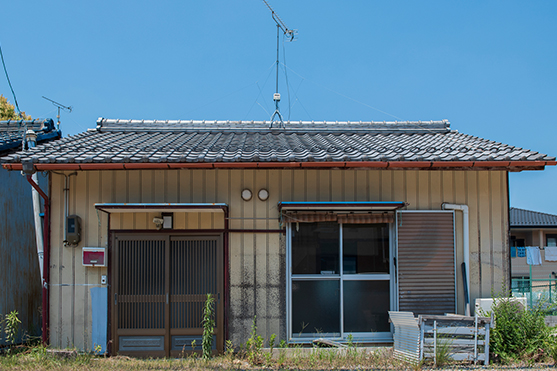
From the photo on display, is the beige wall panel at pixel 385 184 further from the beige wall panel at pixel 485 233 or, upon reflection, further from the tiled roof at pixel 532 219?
the tiled roof at pixel 532 219

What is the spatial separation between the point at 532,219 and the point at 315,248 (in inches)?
813

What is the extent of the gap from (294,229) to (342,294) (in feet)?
4.21

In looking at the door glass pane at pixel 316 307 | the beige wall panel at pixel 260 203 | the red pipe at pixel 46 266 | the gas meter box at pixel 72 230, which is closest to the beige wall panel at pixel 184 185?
the beige wall panel at pixel 260 203

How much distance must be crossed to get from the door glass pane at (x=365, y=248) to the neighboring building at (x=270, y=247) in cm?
2

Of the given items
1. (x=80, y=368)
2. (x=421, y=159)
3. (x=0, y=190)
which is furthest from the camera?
(x=0, y=190)

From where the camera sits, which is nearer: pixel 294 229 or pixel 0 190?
pixel 294 229

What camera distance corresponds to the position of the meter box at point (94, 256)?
6262 millimetres

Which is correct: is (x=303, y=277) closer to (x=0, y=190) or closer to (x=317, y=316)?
(x=317, y=316)

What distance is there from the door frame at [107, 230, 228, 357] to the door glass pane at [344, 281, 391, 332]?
197 cm

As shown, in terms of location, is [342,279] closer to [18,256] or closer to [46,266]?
[46,266]

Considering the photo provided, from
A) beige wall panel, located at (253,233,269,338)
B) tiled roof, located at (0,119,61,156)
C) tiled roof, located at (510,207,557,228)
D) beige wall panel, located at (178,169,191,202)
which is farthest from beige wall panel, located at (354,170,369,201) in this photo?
tiled roof, located at (510,207,557,228)

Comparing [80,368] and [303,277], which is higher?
[303,277]

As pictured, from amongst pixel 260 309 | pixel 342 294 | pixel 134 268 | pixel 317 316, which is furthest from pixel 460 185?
pixel 134 268

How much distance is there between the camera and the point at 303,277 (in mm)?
6391
